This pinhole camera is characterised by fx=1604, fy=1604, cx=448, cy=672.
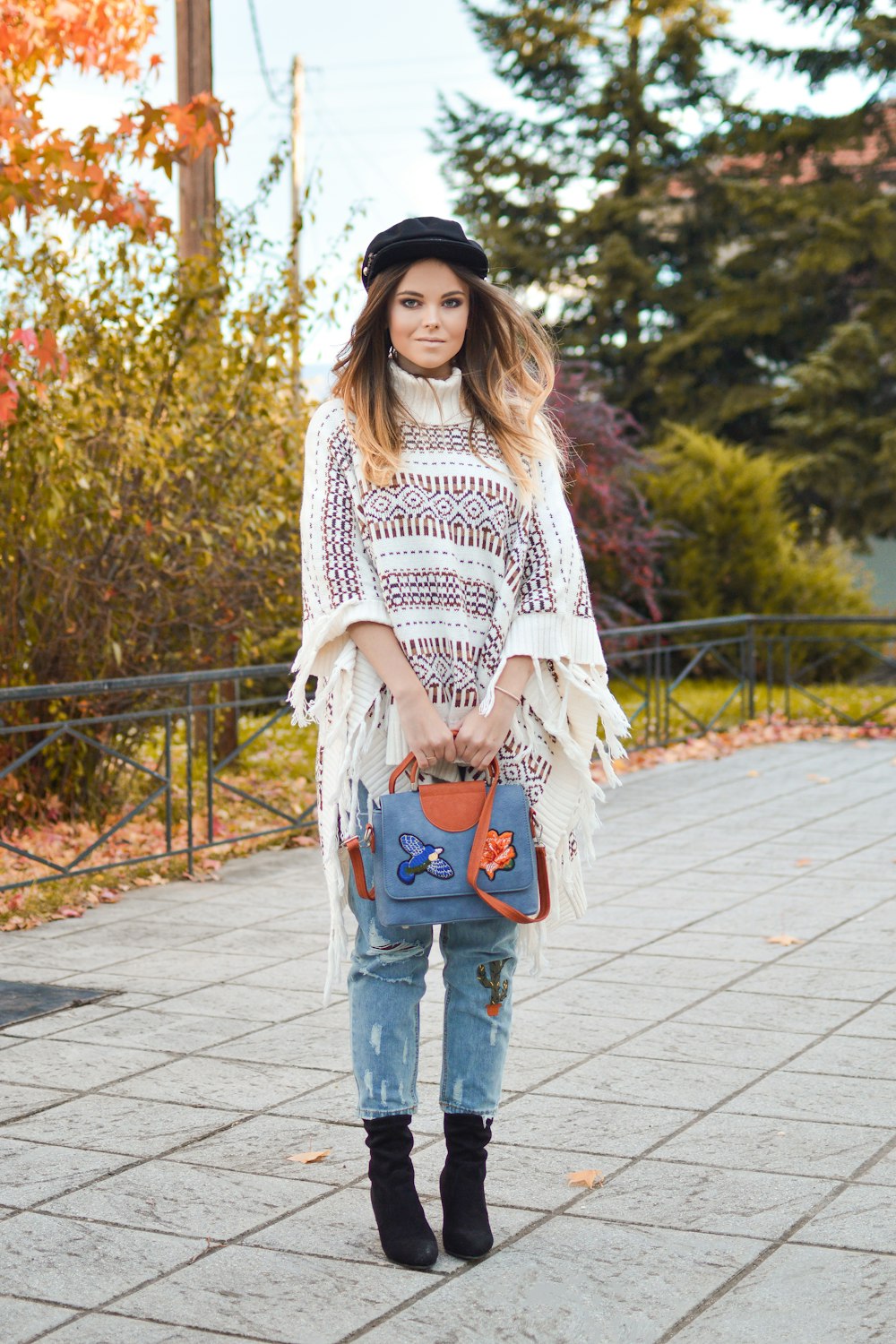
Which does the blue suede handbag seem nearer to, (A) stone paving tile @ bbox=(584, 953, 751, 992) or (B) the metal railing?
(A) stone paving tile @ bbox=(584, 953, 751, 992)

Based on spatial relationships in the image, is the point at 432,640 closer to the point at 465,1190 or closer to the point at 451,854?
the point at 451,854

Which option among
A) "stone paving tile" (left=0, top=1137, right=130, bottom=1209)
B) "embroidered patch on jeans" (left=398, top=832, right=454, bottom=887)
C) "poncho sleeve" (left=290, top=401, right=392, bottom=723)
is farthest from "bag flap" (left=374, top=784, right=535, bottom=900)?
"stone paving tile" (left=0, top=1137, right=130, bottom=1209)

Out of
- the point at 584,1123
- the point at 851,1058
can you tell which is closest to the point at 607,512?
the point at 851,1058

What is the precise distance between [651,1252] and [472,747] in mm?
1061

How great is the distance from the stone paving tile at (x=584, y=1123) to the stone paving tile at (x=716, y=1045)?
1.57 ft

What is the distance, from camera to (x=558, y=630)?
3.17 m

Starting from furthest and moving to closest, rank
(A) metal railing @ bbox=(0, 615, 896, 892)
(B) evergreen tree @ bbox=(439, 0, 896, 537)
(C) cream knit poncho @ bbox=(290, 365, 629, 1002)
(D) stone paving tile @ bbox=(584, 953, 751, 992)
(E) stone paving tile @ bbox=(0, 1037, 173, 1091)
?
(B) evergreen tree @ bbox=(439, 0, 896, 537)
(A) metal railing @ bbox=(0, 615, 896, 892)
(D) stone paving tile @ bbox=(584, 953, 751, 992)
(E) stone paving tile @ bbox=(0, 1037, 173, 1091)
(C) cream knit poncho @ bbox=(290, 365, 629, 1002)

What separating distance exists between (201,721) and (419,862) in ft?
21.4

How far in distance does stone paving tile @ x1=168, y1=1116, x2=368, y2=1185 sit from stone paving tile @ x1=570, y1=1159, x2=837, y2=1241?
582 millimetres

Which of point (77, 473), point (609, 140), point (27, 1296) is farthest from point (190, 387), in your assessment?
point (609, 140)

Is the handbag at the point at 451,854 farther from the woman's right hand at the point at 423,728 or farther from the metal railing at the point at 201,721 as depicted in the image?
the metal railing at the point at 201,721

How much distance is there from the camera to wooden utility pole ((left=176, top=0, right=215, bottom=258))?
9547 mm

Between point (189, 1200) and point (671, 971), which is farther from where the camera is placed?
point (671, 971)

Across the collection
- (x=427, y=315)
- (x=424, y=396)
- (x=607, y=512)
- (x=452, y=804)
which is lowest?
(x=452, y=804)
